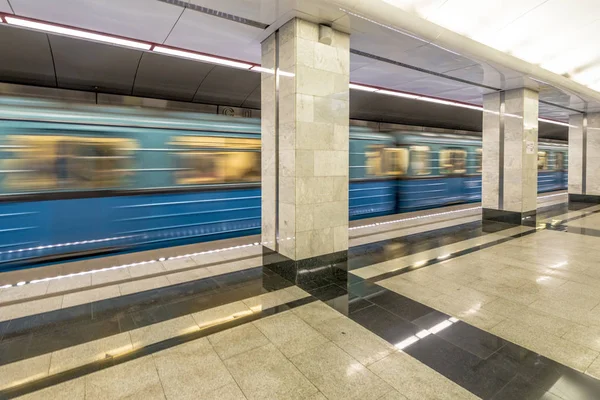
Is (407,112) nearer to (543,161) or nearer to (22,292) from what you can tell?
(543,161)

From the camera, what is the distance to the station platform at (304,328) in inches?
86.0

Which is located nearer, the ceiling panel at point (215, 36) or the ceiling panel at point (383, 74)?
the ceiling panel at point (215, 36)

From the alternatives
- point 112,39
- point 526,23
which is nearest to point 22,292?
point 112,39

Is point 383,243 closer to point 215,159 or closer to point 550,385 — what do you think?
point 215,159

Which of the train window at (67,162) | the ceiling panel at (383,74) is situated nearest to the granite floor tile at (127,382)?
the train window at (67,162)

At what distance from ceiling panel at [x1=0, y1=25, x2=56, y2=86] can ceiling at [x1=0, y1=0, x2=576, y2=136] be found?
0.01 metres

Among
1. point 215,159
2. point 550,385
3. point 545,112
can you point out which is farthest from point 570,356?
point 545,112

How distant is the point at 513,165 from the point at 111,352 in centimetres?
846

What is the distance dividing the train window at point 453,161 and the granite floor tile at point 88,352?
28.9 feet

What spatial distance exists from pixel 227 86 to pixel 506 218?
24.1 feet

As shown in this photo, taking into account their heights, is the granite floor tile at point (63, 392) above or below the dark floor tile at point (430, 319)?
below

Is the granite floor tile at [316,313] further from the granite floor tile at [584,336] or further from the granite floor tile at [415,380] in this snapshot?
the granite floor tile at [584,336]

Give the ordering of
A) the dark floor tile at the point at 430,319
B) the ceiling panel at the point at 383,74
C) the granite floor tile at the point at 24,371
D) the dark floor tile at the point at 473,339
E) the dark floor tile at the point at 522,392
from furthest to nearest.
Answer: the ceiling panel at the point at 383,74, the dark floor tile at the point at 430,319, the dark floor tile at the point at 473,339, the granite floor tile at the point at 24,371, the dark floor tile at the point at 522,392

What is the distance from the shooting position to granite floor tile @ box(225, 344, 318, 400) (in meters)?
2.09
